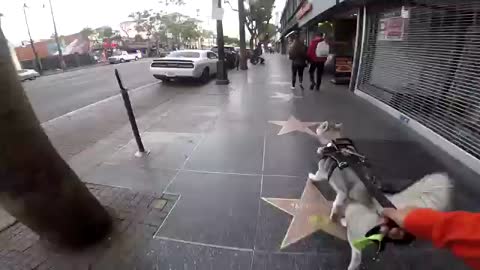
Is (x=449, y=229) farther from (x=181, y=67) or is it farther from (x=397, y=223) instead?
(x=181, y=67)

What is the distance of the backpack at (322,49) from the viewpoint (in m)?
10.0

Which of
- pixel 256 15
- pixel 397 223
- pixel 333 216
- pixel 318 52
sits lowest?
pixel 333 216

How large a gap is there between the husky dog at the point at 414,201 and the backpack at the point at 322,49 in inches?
335

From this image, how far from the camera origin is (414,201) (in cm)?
189

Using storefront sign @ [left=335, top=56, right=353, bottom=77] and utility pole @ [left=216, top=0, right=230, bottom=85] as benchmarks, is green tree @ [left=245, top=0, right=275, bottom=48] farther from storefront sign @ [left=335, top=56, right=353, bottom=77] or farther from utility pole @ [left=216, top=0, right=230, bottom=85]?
storefront sign @ [left=335, top=56, right=353, bottom=77]

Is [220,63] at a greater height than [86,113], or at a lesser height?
greater

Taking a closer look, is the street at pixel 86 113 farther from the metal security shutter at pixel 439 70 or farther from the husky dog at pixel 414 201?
the metal security shutter at pixel 439 70

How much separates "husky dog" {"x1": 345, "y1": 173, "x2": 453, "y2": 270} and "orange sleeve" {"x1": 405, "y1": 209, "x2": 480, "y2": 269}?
34 cm

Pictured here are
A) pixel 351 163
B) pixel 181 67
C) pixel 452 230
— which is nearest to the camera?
pixel 452 230

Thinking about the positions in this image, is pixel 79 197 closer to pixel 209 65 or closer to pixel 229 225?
pixel 229 225

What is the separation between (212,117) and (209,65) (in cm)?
803

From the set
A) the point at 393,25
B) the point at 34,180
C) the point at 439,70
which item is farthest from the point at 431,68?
the point at 34,180

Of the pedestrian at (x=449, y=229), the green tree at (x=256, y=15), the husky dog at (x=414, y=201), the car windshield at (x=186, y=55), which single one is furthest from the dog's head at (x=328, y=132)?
the green tree at (x=256, y=15)

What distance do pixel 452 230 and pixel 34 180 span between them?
7.53 ft
